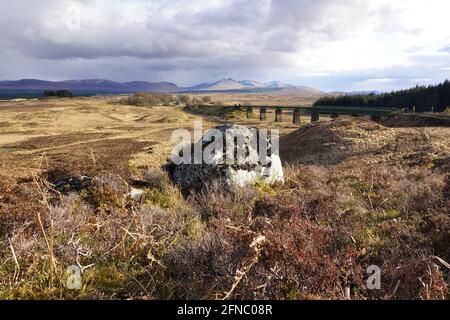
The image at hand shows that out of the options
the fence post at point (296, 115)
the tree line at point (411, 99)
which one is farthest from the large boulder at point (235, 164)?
the tree line at point (411, 99)

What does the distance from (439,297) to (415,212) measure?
3445mm

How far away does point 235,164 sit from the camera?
9359mm

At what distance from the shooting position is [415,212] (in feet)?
21.6

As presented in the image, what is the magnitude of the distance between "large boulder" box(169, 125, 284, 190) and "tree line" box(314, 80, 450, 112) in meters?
71.2

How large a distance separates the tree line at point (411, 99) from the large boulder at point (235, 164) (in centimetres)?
7120

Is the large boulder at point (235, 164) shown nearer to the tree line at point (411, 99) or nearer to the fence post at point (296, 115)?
the fence post at point (296, 115)

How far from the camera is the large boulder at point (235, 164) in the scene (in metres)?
9.10

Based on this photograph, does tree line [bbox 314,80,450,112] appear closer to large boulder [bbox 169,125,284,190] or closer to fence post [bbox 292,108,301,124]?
fence post [bbox 292,108,301,124]

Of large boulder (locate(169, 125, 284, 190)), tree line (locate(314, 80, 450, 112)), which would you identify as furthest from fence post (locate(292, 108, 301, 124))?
large boulder (locate(169, 125, 284, 190))

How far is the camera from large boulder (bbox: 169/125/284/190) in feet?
29.9

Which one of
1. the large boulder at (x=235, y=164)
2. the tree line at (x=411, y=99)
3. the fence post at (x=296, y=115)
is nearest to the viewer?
the large boulder at (x=235, y=164)

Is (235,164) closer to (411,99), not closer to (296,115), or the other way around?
(296,115)
